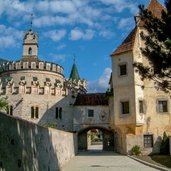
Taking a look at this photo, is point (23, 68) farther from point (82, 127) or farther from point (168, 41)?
point (168, 41)

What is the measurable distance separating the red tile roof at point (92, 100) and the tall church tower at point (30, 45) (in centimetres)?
1375

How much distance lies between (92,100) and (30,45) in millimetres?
17028

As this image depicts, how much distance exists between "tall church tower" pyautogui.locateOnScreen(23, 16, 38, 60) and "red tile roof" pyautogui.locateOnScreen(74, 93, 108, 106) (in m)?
13.7

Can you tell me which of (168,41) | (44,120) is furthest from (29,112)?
(168,41)

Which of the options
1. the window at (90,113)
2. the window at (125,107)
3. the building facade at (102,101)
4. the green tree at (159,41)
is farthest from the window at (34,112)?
the green tree at (159,41)

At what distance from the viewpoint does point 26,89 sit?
4216cm

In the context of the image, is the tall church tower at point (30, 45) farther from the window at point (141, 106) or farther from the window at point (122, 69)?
the window at point (141, 106)

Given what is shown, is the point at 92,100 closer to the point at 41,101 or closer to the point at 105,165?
the point at 41,101

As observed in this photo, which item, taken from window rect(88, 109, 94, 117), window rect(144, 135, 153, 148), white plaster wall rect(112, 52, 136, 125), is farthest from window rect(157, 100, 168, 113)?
window rect(88, 109, 94, 117)

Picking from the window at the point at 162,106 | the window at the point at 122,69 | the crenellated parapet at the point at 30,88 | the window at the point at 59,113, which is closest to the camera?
the window at the point at 162,106

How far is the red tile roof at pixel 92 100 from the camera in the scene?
139ft

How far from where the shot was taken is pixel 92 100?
43.1 m

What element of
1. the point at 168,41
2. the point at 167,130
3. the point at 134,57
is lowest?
the point at 167,130

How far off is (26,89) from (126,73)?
14.8 meters
